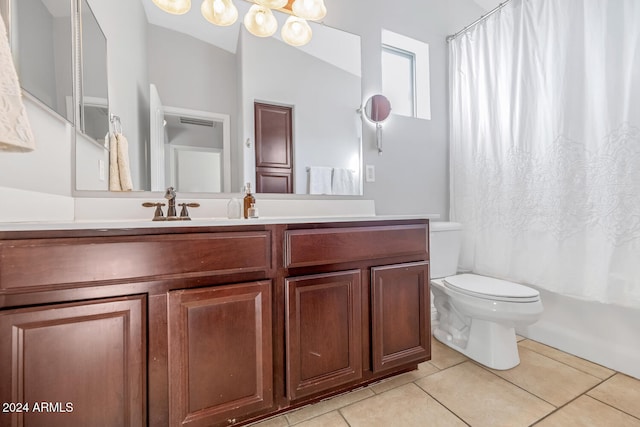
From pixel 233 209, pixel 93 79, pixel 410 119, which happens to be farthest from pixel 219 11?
pixel 410 119

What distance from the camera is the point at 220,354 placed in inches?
39.6

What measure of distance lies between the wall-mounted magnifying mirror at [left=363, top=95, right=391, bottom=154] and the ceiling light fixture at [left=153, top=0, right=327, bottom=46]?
0.57 metres

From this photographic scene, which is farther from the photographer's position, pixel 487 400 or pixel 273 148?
pixel 273 148

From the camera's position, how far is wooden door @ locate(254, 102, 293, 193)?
1.61m

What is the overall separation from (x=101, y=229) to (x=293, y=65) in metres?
1.37

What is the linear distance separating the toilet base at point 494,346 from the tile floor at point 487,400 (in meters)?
0.04

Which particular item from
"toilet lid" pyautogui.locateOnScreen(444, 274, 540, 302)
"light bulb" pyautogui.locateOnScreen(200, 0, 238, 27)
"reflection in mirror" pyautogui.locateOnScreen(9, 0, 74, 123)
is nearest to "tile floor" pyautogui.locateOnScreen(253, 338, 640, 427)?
"toilet lid" pyautogui.locateOnScreen(444, 274, 540, 302)

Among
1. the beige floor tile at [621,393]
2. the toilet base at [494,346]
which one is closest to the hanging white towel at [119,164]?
the toilet base at [494,346]

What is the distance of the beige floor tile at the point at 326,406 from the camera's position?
48.3 inches

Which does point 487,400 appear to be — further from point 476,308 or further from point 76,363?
point 76,363

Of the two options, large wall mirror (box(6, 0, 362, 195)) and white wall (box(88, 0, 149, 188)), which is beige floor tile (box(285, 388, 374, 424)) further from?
white wall (box(88, 0, 149, 188))

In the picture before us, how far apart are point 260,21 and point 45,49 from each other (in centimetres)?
98

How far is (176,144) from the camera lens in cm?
145

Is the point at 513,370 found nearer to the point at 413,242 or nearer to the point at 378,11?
the point at 413,242
